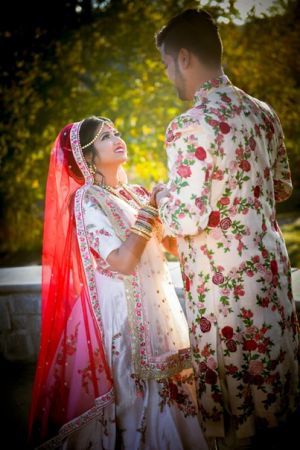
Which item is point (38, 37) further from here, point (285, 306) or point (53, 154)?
point (285, 306)

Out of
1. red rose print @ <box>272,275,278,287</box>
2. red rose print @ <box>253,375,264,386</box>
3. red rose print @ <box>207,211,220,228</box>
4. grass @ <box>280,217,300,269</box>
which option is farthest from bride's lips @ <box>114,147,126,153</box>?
grass @ <box>280,217,300,269</box>

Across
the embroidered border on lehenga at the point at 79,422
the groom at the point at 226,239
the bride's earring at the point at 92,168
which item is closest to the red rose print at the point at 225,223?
the groom at the point at 226,239

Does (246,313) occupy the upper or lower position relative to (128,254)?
lower

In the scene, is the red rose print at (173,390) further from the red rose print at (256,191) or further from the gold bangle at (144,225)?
the red rose print at (256,191)

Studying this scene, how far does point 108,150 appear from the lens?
2.23 metres

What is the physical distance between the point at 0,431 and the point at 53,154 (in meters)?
2.00

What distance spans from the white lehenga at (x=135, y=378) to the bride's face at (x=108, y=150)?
178 millimetres

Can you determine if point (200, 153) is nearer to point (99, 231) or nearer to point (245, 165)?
point (245, 165)

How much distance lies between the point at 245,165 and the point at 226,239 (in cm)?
32

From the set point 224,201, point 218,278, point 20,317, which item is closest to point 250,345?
point 218,278

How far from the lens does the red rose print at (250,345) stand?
5.54ft

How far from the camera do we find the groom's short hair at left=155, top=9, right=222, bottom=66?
167cm

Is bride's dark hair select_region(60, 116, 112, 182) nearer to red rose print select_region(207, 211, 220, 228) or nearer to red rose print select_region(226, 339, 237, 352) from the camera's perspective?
red rose print select_region(207, 211, 220, 228)

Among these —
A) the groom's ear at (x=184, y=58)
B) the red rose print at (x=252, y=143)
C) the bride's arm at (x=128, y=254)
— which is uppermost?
the groom's ear at (x=184, y=58)
